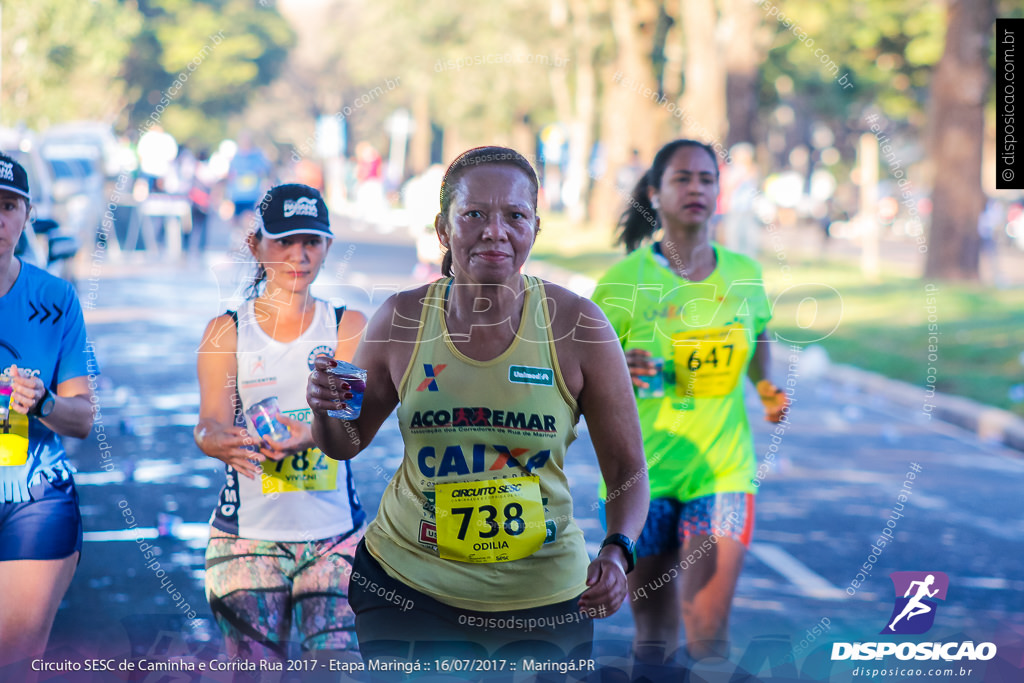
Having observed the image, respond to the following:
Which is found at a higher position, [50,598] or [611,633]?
[50,598]

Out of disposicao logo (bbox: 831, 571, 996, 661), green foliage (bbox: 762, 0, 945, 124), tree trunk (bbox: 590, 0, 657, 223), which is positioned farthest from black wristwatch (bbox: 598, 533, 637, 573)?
green foliage (bbox: 762, 0, 945, 124)

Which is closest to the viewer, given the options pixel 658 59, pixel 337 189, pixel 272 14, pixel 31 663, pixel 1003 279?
pixel 31 663

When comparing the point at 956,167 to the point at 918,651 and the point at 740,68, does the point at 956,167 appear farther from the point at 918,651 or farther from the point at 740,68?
the point at 918,651

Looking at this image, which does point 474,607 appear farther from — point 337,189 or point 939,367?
point 337,189

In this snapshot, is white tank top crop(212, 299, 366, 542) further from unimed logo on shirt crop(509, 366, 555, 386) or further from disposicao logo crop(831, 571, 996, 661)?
disposicao logo crop(831, 571, 996, 661)

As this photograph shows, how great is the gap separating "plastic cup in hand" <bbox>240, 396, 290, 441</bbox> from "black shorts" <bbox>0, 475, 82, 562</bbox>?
1.74 ft

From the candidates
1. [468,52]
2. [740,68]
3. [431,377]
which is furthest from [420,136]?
[431,377]

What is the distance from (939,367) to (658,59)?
973 inches

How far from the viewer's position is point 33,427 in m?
3.42

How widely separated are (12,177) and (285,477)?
3.62 ft

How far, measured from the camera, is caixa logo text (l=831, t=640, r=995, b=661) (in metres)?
3.55

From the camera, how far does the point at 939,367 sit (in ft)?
42.9

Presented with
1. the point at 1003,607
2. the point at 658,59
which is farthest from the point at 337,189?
the point at 1003,607

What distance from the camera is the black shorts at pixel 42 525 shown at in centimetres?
331
